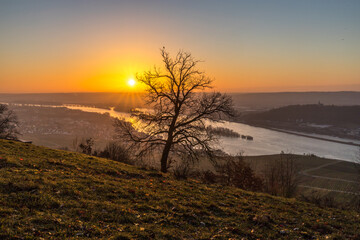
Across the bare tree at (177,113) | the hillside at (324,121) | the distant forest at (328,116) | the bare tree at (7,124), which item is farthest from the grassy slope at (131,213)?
the distant forest at (328,116)

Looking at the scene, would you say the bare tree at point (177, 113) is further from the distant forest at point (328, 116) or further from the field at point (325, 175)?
the distant forest at point (328, 116)

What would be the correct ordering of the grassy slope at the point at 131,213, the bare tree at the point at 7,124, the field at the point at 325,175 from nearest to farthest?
the grassy slope at the point at 131,213 → the bare tree at the point at 7,124 → the field at the point at 325,175

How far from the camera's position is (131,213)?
8594mm

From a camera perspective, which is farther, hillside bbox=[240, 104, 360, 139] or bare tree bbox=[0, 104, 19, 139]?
hillside bbox=[240, 104, 360, 139]

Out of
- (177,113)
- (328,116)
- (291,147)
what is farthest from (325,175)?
(328,116)

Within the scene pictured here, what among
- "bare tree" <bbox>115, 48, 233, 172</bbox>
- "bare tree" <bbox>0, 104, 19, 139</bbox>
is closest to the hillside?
"bare tree" <bbox>115, 48, 233, 172</bbox>

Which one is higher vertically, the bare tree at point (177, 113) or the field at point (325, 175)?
the bare tree at point (177, 113)

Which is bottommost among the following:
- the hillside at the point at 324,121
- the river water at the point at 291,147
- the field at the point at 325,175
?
the field at the point at 325,175

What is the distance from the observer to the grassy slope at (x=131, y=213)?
6.75 metres

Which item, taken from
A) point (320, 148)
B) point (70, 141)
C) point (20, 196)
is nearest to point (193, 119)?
point (20, 196)

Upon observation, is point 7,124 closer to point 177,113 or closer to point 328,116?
point 177,113

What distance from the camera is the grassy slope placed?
6.75 metres

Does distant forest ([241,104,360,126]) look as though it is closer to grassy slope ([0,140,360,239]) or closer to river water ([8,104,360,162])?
river water ([8,104,360,162])

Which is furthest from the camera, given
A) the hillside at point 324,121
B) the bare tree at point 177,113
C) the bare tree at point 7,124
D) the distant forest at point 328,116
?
the distant forest at point 328,116
